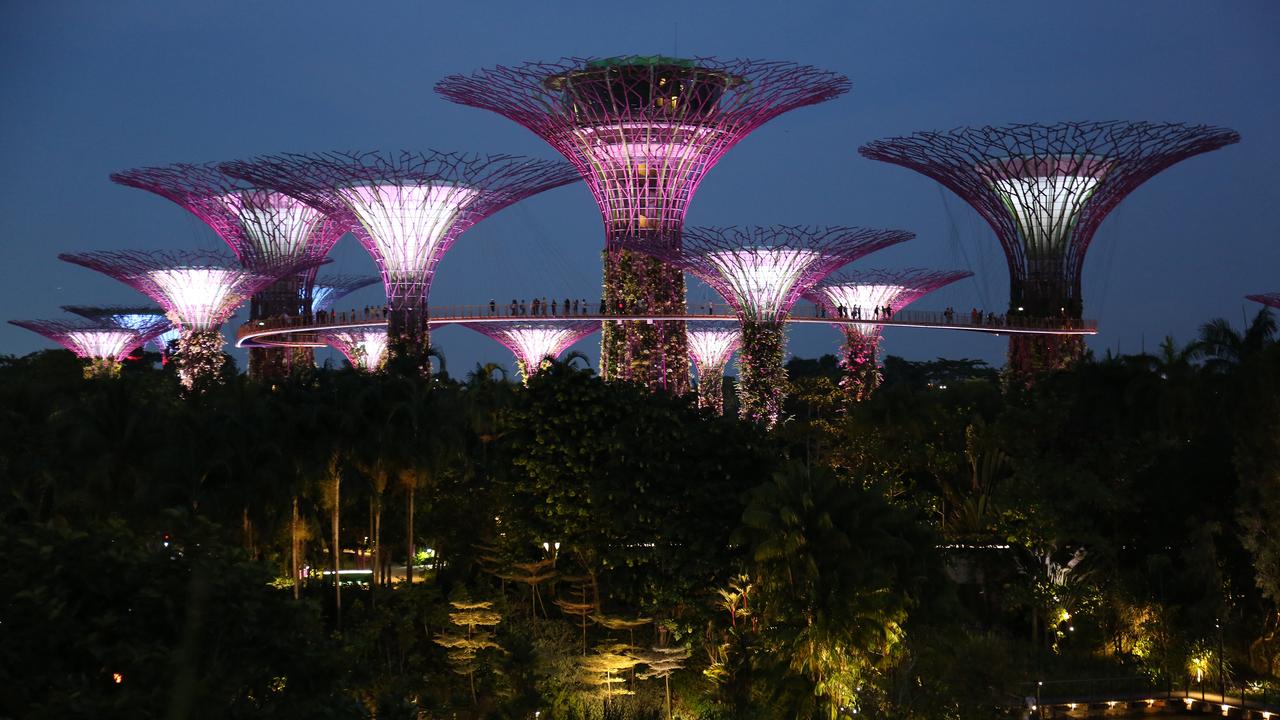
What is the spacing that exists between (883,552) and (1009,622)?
1002 cm

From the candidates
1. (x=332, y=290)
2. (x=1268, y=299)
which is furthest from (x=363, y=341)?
(x=1268, y=299)

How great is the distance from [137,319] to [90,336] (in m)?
7.05

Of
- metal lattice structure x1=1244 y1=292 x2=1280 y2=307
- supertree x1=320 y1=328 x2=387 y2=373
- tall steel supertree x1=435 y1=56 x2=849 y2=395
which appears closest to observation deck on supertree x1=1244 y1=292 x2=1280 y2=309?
metal lattice structure x1=1244 y1=292 x2=1280 y2=307

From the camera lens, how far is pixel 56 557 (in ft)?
34.7

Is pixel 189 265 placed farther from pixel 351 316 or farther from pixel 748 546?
pixel 748 546

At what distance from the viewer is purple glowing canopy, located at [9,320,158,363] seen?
76.8m

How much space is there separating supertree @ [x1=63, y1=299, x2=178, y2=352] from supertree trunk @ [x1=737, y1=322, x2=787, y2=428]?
45.1m

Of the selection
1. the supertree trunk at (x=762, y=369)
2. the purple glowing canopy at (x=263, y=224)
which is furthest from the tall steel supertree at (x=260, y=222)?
the supertree trunk at (x=762, y=369)

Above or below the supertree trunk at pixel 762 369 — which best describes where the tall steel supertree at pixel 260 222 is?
above

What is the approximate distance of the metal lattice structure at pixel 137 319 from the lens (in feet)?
270

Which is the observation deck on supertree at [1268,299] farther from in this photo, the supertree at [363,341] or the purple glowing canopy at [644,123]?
the supertree at [363,341]

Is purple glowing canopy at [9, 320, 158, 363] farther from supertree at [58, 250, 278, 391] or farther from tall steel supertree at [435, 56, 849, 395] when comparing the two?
tall steel supertree at [435, 56, 849, 395]

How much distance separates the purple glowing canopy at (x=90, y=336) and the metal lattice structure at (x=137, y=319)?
103 centimetres

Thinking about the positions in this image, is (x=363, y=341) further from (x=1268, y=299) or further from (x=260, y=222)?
(x=1268, y=299)
